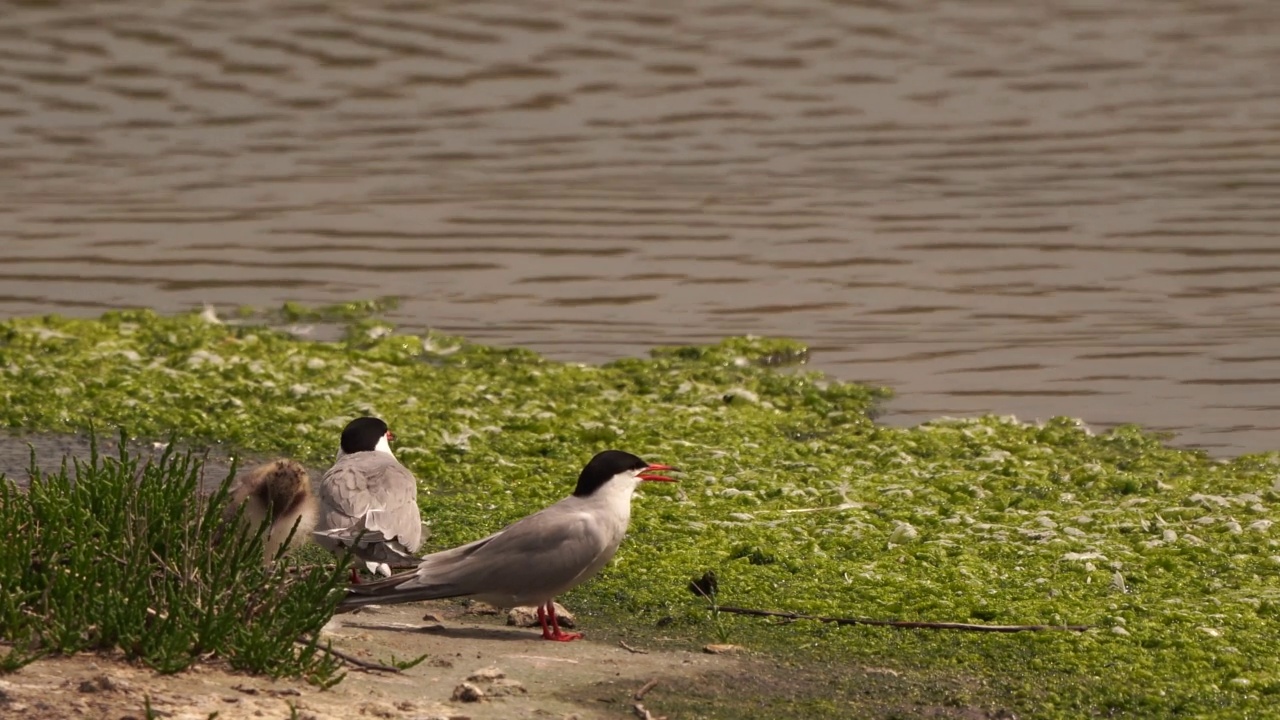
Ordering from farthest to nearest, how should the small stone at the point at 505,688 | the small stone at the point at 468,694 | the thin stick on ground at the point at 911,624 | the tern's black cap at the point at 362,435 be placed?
the tern's black cap at the point at 362,435 → the thin stick on ground at the point at 911,624 → the small stone at the point at 505,688 → the small stone at the point at 468,694

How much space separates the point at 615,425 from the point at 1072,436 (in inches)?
121

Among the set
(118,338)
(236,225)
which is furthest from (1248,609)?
(236,225)

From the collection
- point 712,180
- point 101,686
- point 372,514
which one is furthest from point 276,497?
point 712,180

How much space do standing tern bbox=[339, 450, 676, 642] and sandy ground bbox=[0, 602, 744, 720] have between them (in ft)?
0.57

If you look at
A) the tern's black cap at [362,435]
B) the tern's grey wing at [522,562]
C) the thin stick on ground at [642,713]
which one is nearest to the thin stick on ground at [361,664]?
the tern's grey wing at [522,562]

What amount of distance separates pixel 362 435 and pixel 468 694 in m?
3.41

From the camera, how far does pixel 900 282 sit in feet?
59.7

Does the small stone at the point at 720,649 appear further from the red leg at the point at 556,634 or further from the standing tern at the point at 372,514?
the standing tern at the point at 372,514

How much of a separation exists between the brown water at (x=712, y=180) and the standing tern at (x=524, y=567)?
563cm

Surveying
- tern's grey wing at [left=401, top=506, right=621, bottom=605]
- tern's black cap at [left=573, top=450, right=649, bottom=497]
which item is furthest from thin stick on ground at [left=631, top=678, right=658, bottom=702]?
tern's black cap at [left=573, top=450, right=649, bottom=497]

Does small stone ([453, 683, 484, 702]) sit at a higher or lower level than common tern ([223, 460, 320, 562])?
lower

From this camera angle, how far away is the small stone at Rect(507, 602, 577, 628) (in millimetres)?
8328

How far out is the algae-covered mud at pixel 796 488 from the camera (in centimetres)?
802

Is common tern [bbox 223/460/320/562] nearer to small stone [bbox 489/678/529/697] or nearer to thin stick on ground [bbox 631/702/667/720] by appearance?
small stone [bbox 489/678/529/697]
